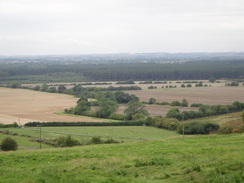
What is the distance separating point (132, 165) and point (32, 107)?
58.0 metres

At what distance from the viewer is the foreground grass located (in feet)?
41.2

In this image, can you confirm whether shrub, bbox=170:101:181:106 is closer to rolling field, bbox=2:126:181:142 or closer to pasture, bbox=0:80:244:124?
pasture, bbox=0:80:244:124

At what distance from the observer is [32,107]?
232 ft

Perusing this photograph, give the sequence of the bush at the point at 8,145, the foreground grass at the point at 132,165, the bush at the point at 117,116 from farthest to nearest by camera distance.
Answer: the bush at the point at 117,116 → the bush at the point at 8,145 → the foreground grass at the point at 132,165

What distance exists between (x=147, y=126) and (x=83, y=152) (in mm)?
29770

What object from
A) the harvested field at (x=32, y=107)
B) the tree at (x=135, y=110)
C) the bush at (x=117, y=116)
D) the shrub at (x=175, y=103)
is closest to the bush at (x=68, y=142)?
the harvested field at (x=32, y=107)

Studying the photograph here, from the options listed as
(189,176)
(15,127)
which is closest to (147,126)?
(15,127)

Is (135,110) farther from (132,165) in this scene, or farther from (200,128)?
(132,165)

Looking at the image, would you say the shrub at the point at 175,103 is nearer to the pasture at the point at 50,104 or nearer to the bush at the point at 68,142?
the pasture at the point at 50,104

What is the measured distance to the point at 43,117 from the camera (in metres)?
58.0

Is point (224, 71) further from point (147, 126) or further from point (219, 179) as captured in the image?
point (219, 179)

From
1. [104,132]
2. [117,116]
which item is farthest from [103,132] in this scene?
[117,116]

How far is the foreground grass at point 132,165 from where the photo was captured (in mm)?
12547

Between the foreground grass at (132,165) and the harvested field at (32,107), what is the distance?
117 ft
